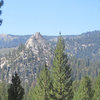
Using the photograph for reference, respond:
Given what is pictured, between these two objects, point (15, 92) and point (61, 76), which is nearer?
point (15, 92)

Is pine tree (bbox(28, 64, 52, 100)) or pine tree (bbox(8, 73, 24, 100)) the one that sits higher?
pine tree (bbox(8, 73, 24, 100))

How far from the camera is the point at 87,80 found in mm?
53625

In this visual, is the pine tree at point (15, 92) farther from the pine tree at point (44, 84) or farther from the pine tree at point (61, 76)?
the pine tree at point (61, 76)

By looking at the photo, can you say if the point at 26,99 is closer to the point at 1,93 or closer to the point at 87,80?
the point at 1,93

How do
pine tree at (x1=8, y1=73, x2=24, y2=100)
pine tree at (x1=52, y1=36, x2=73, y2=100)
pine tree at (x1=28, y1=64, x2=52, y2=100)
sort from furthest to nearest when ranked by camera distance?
1. pine tree at (x1=52, y1=36, x2=73, y2=100)
2. pine tree at (x1=28, y1=64, x2=52, y2=100)
3. pine tree at (x1=8, y1=73, x2=24, y2=100)

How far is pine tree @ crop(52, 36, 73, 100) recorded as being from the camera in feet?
153

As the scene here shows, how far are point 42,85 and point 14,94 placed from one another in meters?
18.1

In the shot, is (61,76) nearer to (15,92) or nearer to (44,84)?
(44,84)

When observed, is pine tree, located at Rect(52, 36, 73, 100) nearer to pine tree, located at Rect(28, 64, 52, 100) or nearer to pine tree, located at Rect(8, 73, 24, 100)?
pine tree, located at Rect(28, 64, 52, 100)

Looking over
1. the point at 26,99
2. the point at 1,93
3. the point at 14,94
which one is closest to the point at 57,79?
the point at 14,94

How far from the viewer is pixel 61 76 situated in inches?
1837

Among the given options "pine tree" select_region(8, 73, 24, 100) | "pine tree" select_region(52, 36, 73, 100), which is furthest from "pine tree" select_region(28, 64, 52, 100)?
"pine tree" select_region(8, 73, 24, 100)

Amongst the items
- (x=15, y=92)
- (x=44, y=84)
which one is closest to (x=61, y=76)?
(x=44, y=84)

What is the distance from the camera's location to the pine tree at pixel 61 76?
153ft
